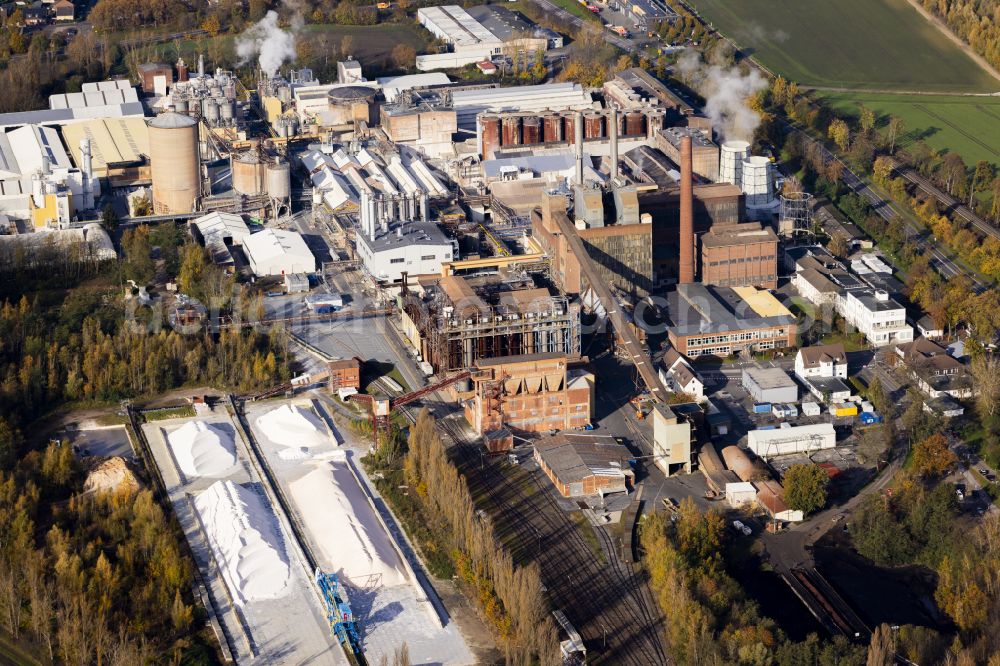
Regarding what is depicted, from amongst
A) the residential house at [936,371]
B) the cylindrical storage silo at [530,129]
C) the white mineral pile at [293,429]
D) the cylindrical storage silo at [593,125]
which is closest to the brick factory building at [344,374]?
the white mineral pile at [293,429]

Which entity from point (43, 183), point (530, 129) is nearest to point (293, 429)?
point (43, 183)

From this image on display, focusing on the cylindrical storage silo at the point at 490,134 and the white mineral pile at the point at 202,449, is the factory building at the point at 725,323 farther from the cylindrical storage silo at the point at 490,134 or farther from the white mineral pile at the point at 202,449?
the cylindrical storage silo at the point at 490,134

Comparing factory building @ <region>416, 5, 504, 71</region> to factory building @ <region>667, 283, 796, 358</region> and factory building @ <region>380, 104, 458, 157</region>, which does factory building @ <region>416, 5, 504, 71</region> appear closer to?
factory building @ <region>380, 104, 458, 157</region>

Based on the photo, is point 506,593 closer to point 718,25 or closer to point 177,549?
point 177,549

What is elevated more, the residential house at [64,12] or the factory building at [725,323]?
the residential house at [64,12]

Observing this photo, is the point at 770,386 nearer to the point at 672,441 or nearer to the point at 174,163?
the point at 672,441

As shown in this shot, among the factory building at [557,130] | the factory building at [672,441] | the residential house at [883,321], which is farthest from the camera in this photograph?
the factory building at [557,130]

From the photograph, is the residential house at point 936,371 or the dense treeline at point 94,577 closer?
the dense treeline at point 94,577
